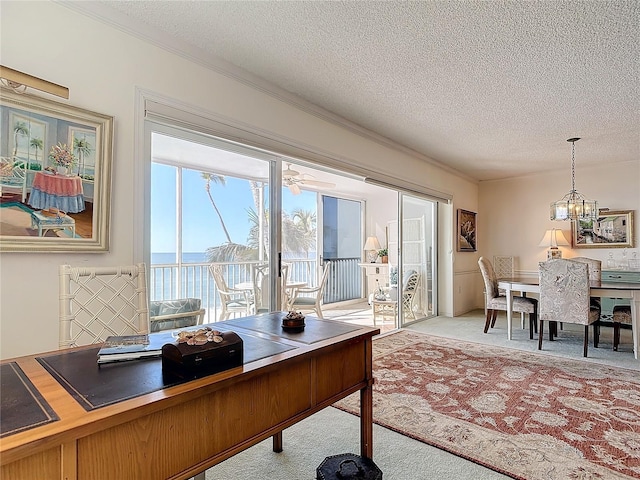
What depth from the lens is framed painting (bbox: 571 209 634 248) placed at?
5520 mm

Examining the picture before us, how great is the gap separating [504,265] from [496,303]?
7.19 feet

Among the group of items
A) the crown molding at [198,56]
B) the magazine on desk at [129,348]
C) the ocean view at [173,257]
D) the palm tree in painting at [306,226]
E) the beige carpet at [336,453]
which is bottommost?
the beige carpet at [336,453]

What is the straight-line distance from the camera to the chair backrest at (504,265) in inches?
257

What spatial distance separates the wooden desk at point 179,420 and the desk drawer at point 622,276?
5.50 meters

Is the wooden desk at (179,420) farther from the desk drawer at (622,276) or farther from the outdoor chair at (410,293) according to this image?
the desk drawer at (622,276)

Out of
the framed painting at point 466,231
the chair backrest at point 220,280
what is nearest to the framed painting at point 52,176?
the chair backrest at point 220,280

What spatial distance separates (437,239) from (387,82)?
12.3 ft

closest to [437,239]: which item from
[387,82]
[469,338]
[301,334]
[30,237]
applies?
[469,338]

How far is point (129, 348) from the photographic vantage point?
1.28 m

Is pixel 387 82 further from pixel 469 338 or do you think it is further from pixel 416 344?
pixel 469 338

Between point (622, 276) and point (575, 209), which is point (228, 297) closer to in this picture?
point (575, 209)

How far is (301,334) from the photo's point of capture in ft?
5.47

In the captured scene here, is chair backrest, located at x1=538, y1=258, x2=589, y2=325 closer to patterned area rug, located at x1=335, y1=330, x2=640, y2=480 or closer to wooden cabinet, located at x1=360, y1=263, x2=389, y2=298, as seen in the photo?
patterned area rug, located at x1=335, y1=330, x2=640, y2=480

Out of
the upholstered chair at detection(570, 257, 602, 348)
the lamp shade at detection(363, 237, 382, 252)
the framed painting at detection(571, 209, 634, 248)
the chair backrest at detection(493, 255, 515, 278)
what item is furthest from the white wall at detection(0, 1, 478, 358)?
the framed painting at detection(571, 209, 634, 248)
